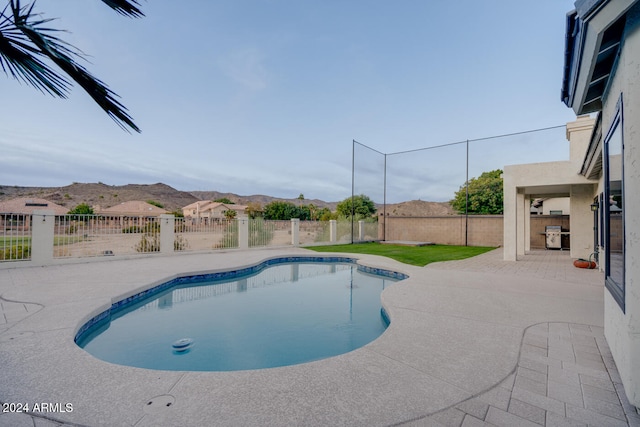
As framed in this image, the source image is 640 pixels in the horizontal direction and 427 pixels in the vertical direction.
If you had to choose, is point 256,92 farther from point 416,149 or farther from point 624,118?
point 624,118

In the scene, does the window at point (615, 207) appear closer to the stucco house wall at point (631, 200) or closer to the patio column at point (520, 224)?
the stucco house wall at point (631, 200)

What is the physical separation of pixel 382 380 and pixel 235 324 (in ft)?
10.3

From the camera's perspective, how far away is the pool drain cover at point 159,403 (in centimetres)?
202

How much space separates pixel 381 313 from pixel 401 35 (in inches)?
450

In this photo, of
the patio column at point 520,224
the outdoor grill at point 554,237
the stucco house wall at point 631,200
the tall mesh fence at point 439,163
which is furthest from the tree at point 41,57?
the outdoor grill at point 554,237

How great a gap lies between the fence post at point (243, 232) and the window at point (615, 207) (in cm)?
1154

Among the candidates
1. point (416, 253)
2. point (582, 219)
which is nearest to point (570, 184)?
point (582, 219)

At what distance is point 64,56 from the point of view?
1.57 m

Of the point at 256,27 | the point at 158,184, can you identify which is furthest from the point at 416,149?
the point at 158,184

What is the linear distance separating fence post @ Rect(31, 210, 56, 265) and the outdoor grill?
751 inches

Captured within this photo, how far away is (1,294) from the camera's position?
202 inches

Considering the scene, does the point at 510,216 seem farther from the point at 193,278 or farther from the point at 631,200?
the point at 193,278

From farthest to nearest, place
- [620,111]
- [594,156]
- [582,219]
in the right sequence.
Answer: [582,219]
[594,156]
[620,111]

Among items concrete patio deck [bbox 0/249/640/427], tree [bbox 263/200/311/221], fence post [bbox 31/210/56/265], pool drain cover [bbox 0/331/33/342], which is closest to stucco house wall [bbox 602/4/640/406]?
concrete patio deck [bbox 0/249/640/427]
